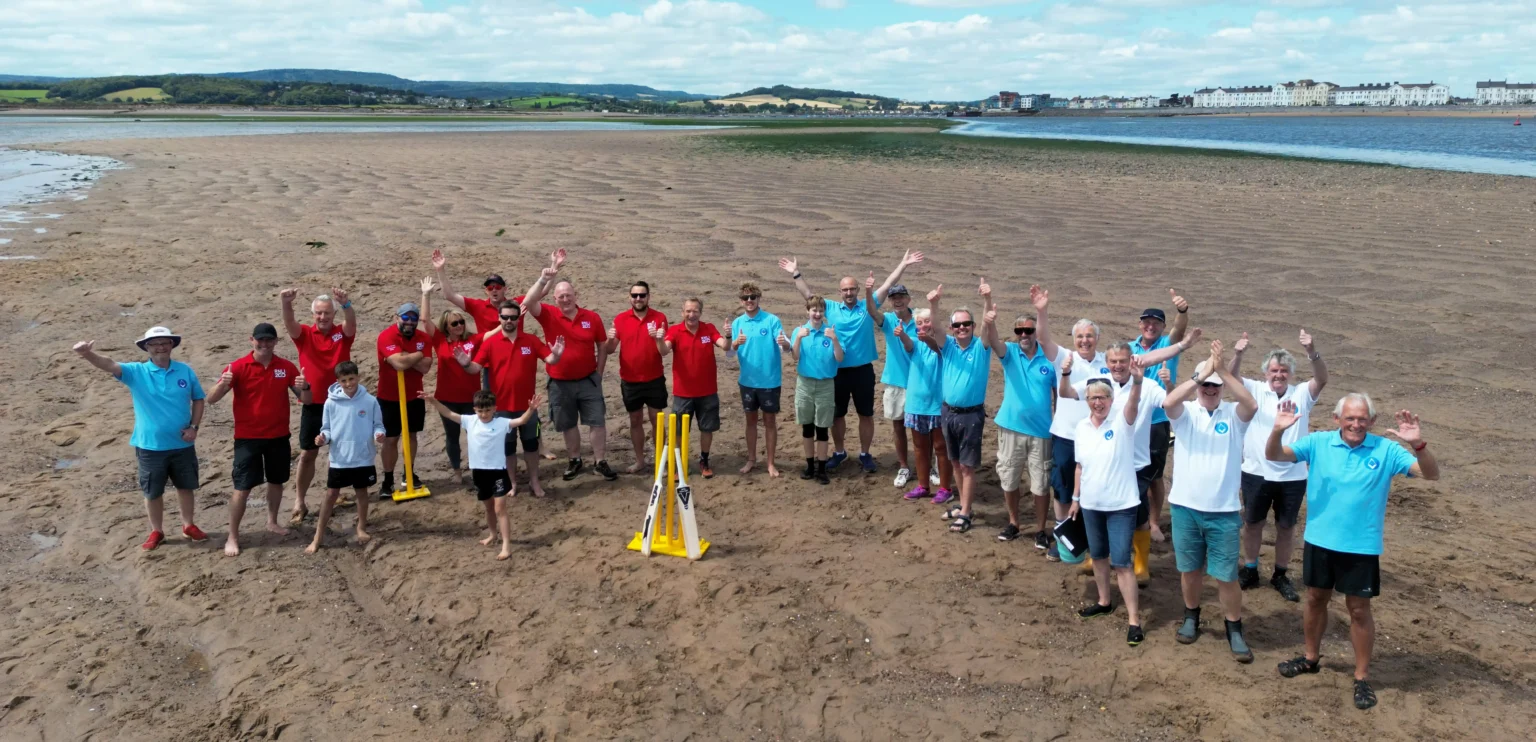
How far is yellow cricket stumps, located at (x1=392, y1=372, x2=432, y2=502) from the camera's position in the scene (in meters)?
9.26

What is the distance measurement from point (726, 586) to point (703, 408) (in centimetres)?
259

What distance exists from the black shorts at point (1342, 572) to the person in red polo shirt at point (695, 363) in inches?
211

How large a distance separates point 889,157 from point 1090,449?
35951 millimetres

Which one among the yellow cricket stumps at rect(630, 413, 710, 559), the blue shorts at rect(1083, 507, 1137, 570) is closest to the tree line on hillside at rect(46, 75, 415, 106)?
the yellow cricket stumps at rect(630, 413, 710, 559)

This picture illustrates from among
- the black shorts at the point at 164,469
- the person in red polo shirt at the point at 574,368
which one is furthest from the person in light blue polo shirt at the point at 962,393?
the black shorts at the point at 164,469

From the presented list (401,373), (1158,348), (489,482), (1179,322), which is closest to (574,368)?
(401,373)

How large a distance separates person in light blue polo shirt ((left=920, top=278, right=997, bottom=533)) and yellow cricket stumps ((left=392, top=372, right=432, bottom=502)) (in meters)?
5.03

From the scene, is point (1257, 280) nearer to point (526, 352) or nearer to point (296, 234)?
point (526, 352)

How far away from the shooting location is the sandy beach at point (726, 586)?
238 inches

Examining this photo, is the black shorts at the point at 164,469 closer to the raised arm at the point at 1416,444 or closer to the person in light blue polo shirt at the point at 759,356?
the person in light blue polo shirt at the point at 759,356

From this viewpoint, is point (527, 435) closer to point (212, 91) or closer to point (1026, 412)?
point (1026, 412)

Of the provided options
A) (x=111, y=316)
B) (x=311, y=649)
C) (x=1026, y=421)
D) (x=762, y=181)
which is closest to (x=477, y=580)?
(x=311, y=649)

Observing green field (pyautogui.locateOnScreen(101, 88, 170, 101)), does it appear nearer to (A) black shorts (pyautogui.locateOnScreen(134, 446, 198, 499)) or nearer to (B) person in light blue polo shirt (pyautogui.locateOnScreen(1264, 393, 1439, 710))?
(A) black shorts (pyautogui.locateOnScreen(134, 446, 198, 499))

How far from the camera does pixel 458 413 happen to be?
31.3ft
